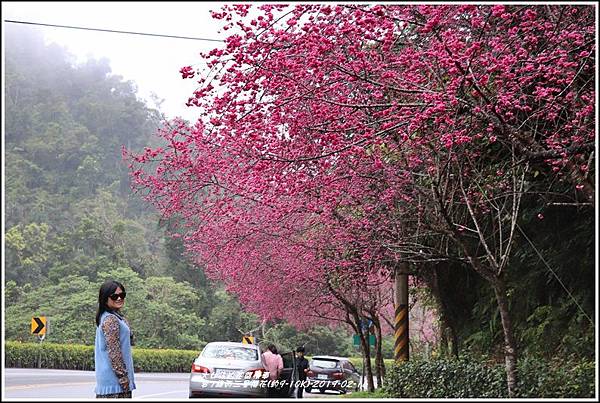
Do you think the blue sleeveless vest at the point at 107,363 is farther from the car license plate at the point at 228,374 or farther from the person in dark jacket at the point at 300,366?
the person in dark jacket at the point at 300,366

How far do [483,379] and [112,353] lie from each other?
7.32 meters

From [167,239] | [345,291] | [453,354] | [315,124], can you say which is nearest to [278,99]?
[315,124]

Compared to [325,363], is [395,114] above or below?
above

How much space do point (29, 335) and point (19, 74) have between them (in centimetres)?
3378

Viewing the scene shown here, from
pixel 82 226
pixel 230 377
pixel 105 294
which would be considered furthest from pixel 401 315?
pixel 82 226

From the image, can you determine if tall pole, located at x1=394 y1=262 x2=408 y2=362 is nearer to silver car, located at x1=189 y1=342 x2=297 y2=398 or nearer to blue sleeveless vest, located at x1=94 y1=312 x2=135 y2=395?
silver car, located at x1=189 y1=342 x2=297 y2=398

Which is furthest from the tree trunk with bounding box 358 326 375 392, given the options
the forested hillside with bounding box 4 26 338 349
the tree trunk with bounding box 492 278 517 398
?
the forested hillside with bounding box 4 26 338 349

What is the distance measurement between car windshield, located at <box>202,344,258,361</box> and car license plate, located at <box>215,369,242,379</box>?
1.11 feet

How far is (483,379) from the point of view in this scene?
11.8m

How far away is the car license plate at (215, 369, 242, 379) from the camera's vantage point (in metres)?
14.7

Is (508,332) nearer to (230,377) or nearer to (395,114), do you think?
(395,114)

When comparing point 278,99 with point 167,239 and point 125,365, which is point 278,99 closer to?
point 125,365

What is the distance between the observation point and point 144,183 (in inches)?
467

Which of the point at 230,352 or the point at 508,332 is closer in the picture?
the point at 508,332
